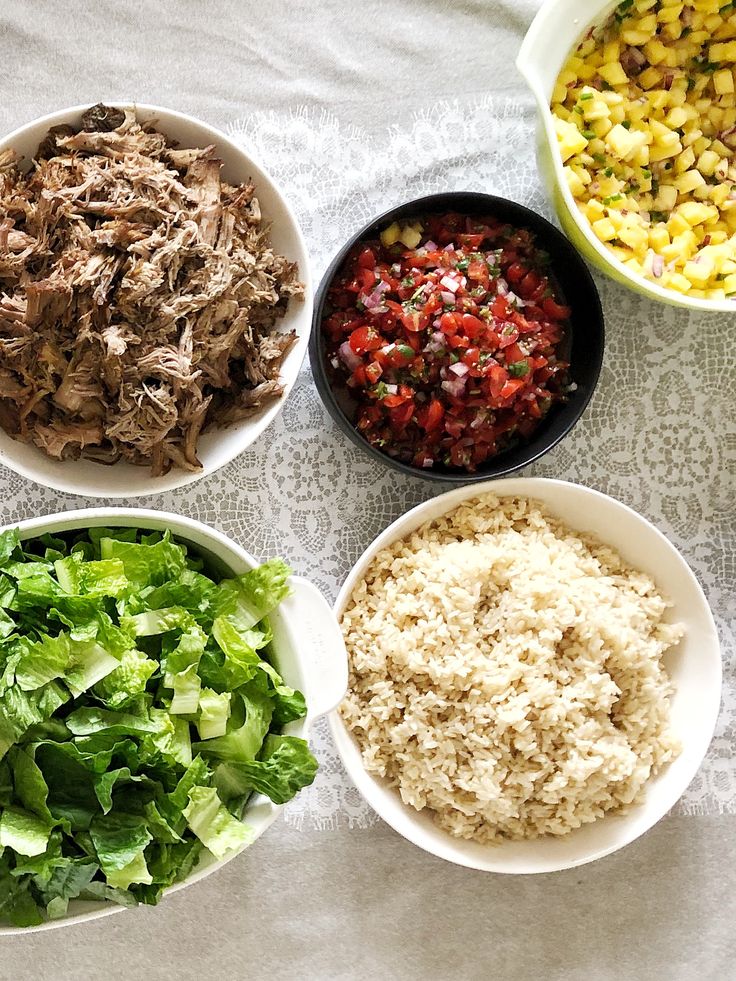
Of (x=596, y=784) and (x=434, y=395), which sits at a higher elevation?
(x=434, y=395)

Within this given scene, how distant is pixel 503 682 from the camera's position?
156 cm

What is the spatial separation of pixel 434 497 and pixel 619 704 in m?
0.49

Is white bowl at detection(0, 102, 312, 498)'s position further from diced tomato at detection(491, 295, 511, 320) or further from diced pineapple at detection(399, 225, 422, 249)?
diced tomato at detection(491, 295, 511, 320)

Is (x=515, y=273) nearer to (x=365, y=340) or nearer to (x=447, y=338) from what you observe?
(x=447, y=338)

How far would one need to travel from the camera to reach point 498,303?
1.64m

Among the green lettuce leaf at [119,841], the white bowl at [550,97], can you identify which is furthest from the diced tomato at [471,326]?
the green lettuce leaf at [119,841]

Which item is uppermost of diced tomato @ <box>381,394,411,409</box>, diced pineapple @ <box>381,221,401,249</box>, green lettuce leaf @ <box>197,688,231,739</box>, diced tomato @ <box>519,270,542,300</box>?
diced tomato @ <box>519,270,542,300</box>

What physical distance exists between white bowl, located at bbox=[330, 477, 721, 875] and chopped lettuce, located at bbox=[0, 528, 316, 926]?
22cm

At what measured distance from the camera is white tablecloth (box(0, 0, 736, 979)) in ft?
5.79

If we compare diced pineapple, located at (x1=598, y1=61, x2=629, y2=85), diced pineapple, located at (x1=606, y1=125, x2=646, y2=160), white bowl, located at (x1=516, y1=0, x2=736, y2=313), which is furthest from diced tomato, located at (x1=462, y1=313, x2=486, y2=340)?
diced pineapple, located at (x1=598, y1=61, x2=629, y2=85)

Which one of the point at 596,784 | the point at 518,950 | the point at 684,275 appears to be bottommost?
the point at 518,950

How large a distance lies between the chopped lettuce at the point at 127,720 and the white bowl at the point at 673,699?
0.22 m

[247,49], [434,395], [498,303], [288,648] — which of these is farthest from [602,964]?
[247,49]

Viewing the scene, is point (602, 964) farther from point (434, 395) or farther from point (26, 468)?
point (26, 468)
